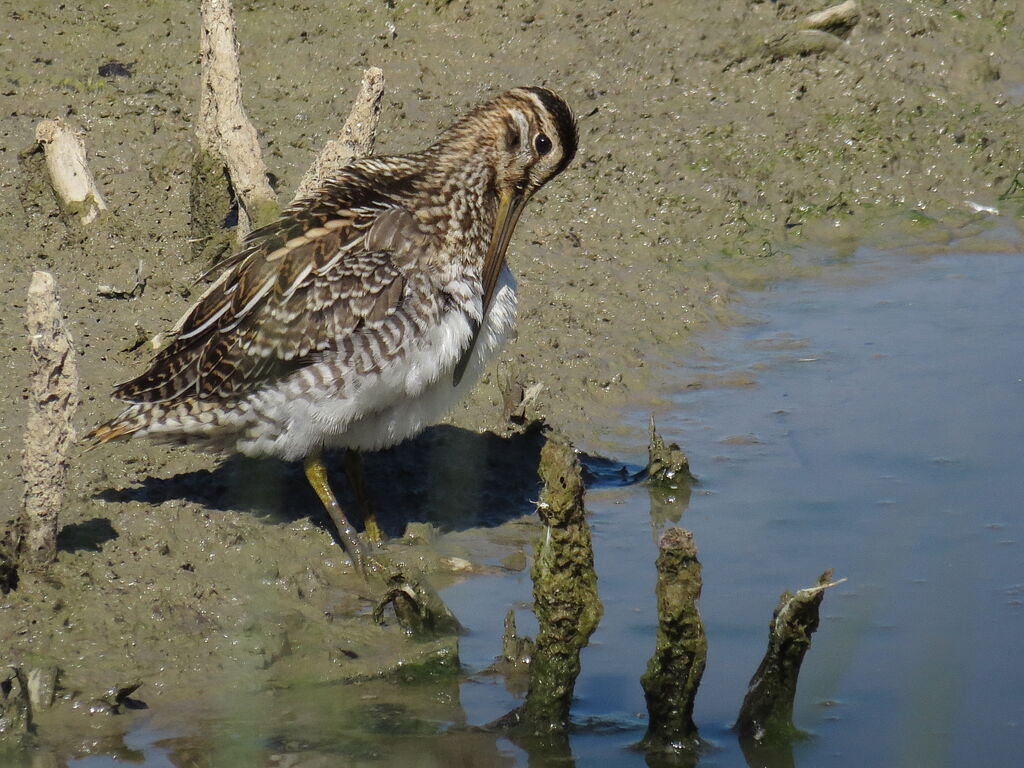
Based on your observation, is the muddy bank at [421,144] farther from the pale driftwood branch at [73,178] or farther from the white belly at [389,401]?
the white belly at [389,401]

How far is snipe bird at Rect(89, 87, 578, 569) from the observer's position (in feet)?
17.7

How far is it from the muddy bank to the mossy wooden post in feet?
2.72

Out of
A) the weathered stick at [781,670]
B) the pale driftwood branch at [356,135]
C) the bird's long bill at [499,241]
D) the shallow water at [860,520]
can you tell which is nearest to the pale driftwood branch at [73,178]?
the pale driftwood branch at [356,135]

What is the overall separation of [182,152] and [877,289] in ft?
12.8

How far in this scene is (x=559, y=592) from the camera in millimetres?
4195

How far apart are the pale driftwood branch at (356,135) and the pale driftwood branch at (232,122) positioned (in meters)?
0.26

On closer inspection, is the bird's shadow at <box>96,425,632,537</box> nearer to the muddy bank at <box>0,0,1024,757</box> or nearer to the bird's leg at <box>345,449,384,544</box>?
the muddy bank at <box>0,0,1024,757</box>

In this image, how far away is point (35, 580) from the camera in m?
5.07

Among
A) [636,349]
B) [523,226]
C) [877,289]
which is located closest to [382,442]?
[636,349]

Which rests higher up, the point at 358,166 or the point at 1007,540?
the point at 358,166

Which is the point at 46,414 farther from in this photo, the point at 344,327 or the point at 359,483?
the point at 359,483

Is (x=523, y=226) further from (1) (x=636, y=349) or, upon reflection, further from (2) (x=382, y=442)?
(2) (x=382, y=442)

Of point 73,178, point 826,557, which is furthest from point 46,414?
point 73,178

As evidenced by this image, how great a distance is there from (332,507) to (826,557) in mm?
1906
